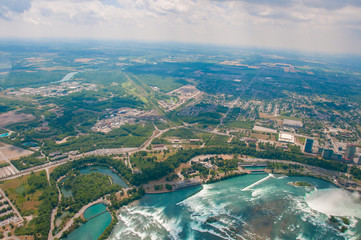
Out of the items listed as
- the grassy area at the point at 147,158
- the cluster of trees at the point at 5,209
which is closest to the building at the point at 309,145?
the grassy area at the point at 147,158

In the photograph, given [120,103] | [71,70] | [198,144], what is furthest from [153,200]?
[71,70]

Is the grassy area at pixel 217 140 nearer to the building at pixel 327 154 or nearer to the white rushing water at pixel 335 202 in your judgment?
the building at pixel 327 154

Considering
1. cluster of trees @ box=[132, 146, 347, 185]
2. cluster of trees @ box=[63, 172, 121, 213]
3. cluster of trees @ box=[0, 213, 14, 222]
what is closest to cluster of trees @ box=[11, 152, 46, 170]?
cluster of trees @ box=[63, 172, 121, 213]

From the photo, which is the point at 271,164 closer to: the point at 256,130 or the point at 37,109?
the point at 256,130

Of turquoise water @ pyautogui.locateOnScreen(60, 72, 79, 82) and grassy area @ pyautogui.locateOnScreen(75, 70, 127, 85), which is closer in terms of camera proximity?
grassy area @ pyautogui.locateOnScreen(75, 70, 127, 85)

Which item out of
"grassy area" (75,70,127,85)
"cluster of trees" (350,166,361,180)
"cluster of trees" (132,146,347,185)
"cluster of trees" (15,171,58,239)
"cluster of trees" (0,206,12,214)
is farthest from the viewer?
"grassy area" (75,70,127,85)

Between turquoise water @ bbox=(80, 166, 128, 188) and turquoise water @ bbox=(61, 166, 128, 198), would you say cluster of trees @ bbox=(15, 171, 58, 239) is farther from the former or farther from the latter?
turquoise water @ bbox=(80, 166, 128, 188)
